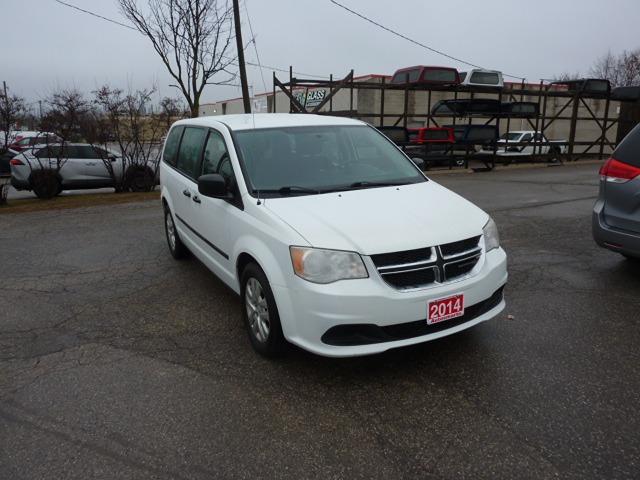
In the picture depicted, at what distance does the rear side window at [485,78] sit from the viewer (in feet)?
54.3

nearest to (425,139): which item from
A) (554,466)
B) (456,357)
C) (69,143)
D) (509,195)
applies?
(509,195)

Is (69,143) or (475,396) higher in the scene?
(69,143)

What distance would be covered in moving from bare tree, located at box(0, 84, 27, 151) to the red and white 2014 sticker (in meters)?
11.8

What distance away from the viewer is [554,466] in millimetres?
2395

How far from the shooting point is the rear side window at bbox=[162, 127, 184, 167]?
18.3 feet

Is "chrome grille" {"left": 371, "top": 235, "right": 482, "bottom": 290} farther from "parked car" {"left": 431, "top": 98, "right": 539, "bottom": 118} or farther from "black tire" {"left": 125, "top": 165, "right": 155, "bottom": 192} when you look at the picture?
"parked car" {"left": 431, "top": 98, "right": 539, "bottom": 118}

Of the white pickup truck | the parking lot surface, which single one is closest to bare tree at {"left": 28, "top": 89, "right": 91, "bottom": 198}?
the parking lot surface

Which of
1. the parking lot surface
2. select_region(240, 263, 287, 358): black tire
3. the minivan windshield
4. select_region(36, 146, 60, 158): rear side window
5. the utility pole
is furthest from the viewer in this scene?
the utility pole

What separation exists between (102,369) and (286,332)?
52.6 inches

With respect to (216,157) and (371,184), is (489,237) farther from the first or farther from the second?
(216,157)

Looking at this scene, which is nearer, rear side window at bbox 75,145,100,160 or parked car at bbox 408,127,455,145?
rear side window at bbox 75,145,100,160

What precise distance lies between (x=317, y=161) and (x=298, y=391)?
6.14 feet

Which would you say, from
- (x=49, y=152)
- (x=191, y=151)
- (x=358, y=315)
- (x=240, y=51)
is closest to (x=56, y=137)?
(x=49, y=152)

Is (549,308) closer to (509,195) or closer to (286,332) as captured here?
(286,332)
